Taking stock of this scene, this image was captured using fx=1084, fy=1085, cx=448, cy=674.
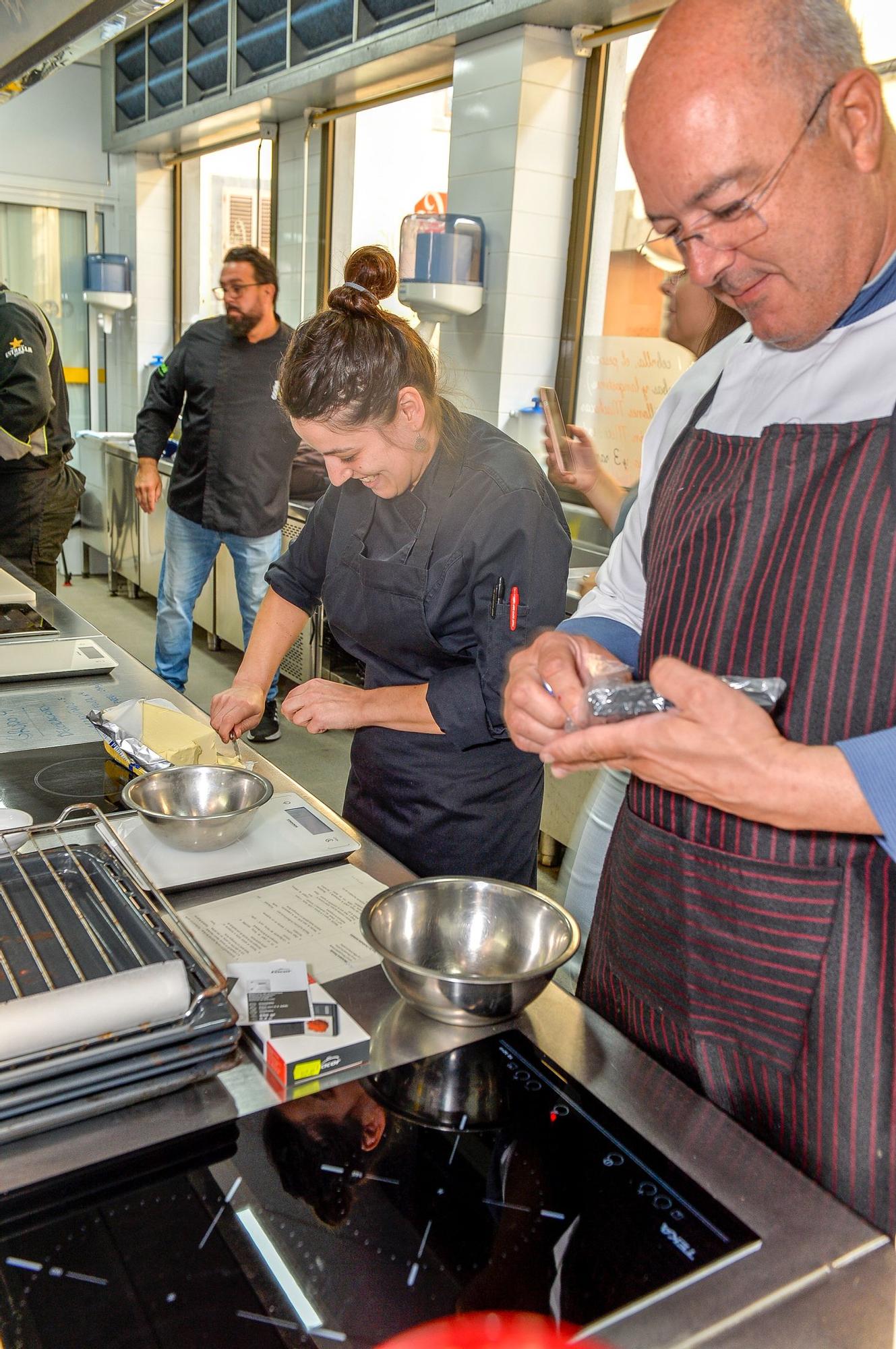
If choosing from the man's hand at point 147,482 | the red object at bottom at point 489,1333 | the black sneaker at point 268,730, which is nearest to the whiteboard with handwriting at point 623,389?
the black sneaker at point 268,730

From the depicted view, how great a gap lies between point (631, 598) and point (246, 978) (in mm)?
663

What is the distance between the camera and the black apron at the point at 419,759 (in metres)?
1.74

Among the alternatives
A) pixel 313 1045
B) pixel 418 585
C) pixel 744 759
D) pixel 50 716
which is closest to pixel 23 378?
pixel 50 716

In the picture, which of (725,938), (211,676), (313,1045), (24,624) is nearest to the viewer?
(313,1045)

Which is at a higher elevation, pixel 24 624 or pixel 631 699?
pixel 631 699

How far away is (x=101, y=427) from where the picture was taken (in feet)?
26.1

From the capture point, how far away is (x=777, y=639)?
1.06m

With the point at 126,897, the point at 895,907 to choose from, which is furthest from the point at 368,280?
the point at 895,907

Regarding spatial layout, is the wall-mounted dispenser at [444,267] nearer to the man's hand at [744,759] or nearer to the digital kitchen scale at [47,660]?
the digital kitchen scale at [47,660]

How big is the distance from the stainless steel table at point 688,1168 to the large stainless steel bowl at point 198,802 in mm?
317

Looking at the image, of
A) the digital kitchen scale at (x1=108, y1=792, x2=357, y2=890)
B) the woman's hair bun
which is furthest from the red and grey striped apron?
the woman's hair bun

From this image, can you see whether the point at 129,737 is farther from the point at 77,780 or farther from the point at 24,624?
the point at 24,624

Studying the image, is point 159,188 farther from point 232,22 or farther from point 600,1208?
point 600,1208

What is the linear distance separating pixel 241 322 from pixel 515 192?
118 centimetres
